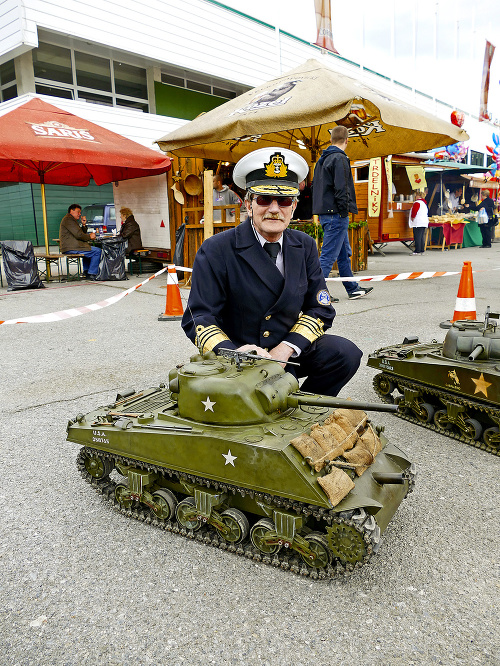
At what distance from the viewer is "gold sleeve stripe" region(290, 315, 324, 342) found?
11.4ft

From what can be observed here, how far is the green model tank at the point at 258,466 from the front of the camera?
8.07 feet

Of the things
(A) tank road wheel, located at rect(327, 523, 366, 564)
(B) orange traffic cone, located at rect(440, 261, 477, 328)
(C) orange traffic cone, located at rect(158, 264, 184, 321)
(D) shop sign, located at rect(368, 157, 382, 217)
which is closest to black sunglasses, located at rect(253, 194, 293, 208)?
(A) tank road wheel, located at rect(327, 523, 366, 564)

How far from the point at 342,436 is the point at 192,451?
74 centimetres

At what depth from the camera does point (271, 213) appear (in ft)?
10.9

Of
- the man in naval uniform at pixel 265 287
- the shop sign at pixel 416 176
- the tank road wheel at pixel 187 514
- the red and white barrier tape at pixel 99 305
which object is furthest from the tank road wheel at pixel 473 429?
the shop sign at pixel 416 176

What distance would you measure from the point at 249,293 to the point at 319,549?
61.8 inches

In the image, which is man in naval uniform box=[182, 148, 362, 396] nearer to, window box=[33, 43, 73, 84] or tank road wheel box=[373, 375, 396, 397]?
tank road wheel box=[373, 375, 396, 397]

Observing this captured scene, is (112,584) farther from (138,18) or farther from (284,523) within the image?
(138,18)

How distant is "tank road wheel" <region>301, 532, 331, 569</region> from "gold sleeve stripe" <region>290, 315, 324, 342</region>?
4.28 feet

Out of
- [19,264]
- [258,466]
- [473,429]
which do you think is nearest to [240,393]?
[258,466]

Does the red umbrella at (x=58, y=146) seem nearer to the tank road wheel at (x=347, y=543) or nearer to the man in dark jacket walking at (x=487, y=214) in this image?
the tank road wheel at (x=347, y=543)

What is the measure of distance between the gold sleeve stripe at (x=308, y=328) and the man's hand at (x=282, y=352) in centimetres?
16

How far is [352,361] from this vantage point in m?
3.60

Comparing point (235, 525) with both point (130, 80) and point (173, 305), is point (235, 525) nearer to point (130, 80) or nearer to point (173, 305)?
point (173, 305)
